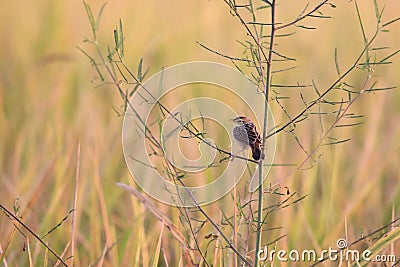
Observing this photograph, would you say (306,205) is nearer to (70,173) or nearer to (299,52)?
(70,173)

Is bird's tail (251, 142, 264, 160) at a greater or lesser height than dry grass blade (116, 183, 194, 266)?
greater

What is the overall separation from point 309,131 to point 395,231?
0.95 meters

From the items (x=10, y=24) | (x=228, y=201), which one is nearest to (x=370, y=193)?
(x=228, y=201)

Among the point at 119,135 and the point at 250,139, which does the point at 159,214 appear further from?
the point at 119,135

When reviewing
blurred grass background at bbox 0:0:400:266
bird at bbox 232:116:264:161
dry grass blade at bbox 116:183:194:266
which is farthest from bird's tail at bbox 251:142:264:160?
blurred grass background at bbox 0:0:400:266

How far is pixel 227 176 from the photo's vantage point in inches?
69.7

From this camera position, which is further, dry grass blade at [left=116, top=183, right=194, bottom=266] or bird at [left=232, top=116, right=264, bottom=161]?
dry grass blade at [left=116, top=183, right=194, bottom=266]

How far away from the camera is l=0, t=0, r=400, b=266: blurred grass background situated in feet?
5.46

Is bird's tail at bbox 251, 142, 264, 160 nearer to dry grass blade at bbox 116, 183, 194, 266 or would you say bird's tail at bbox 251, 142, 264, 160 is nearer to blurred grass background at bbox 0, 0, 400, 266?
dry grass blade at bbox 116, 183, 194, 266

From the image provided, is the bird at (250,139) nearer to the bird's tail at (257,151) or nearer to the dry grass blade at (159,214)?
the bird's tail at (257,151)

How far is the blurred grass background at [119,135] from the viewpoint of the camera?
1663 mm

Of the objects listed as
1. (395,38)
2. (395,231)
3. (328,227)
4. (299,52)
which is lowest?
(395,231)

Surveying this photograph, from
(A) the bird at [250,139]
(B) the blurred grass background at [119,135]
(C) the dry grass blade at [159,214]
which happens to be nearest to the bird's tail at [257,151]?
(A) the bird at [250,139]

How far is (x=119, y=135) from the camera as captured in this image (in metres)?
2.26
